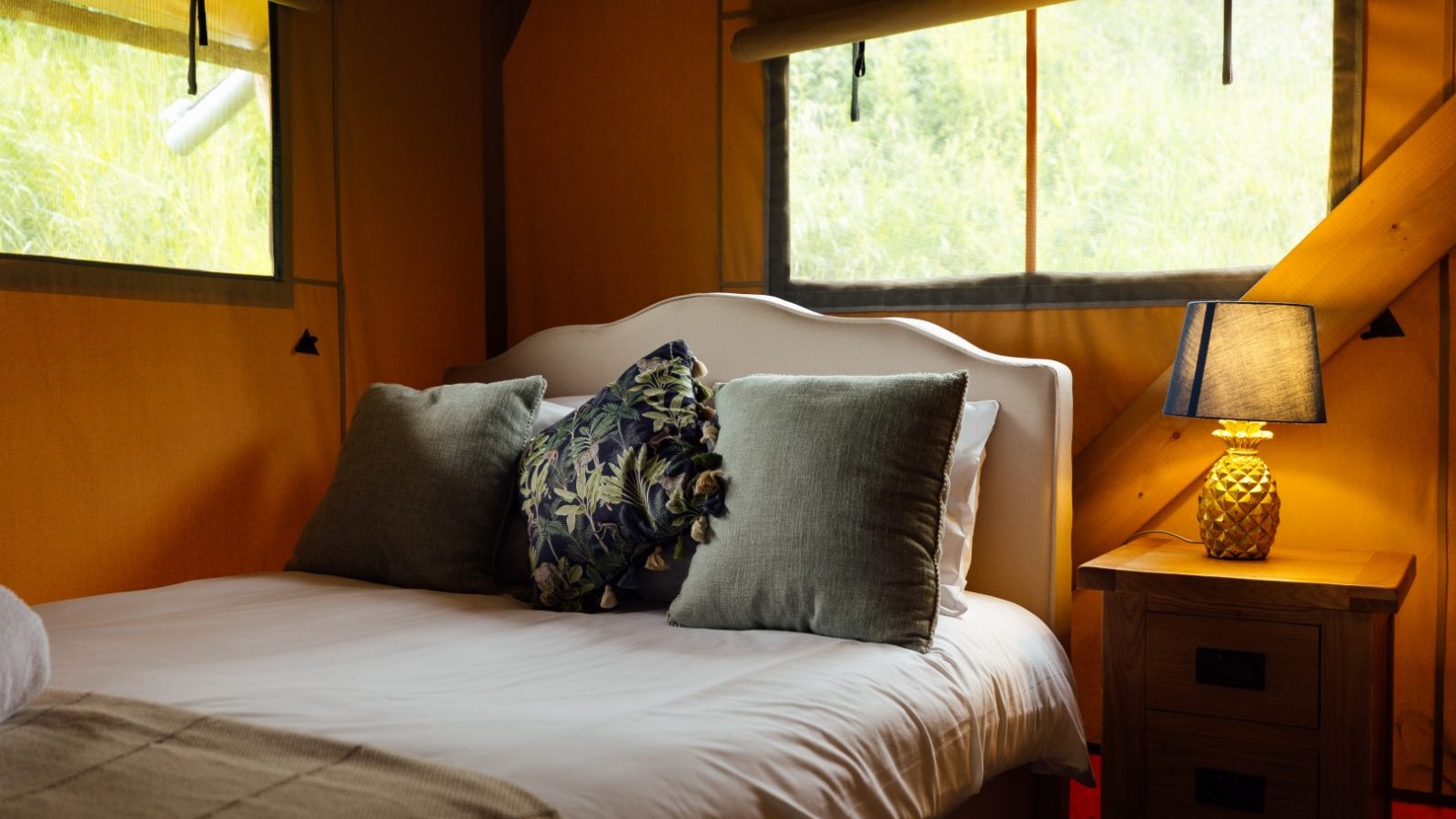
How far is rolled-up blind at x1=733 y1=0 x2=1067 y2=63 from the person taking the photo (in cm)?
254

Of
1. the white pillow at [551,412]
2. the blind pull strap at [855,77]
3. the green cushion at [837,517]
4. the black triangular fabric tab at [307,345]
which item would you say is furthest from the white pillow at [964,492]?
the black triangular fabric tab at [307,345]

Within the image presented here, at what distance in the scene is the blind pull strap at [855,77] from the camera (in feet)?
9.07

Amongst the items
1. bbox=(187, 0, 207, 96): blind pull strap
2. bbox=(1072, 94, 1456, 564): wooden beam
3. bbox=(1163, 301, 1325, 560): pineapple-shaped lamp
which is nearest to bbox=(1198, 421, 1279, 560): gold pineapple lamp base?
bbox=(1163, 301, 1325, 560): pineapple-shaped lamp

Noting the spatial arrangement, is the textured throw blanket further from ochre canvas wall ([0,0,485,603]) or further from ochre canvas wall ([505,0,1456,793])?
ochre canvas wall ([505,0,1456,793])

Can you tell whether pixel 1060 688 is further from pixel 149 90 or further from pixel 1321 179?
pixel 149 90

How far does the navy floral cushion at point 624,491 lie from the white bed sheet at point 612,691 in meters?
0.09

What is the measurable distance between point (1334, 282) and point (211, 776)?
6.83 feet

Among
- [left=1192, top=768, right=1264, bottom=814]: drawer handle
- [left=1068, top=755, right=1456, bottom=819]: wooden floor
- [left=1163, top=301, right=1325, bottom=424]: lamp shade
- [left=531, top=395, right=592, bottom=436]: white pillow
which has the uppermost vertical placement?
[left=1163, top=301, right=1325, bottom=424]: lamp shade

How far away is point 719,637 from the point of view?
5.99 feet

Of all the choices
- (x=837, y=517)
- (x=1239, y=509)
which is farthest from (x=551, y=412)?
(x=1239, y=509)

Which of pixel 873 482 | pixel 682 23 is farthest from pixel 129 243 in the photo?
pixel 873 482

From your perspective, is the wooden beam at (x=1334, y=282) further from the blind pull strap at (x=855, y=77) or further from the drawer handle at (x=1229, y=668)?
the blind pull strap at (x=855, y=77)

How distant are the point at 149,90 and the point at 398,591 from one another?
4.23 feet

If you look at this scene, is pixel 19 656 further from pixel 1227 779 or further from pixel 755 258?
pixel 755 258
